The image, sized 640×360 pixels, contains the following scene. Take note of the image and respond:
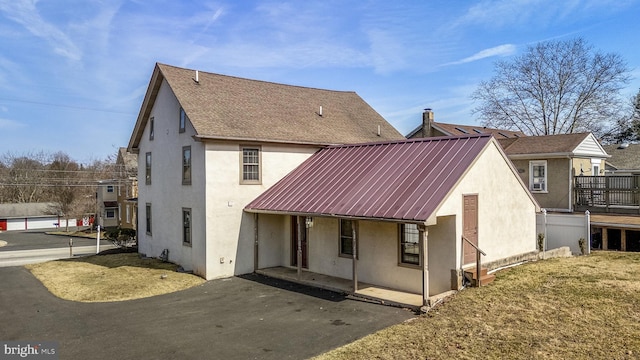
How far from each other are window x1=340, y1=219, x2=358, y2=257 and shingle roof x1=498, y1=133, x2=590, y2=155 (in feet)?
43.8

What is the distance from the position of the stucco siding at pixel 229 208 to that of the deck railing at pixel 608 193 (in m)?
16.1

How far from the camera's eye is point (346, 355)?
7.93 metres

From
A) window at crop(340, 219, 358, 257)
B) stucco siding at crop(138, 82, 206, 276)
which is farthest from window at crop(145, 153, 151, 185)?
window at crop(340, 219, 358, 257)

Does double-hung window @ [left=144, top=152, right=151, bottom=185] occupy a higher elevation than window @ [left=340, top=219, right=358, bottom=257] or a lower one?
higher

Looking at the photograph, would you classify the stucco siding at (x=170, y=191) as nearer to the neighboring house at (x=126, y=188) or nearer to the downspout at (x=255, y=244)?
the downspout at (x=255, y=244)

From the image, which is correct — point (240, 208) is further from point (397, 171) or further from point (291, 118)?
point (397, 171)

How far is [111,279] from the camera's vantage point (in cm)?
1517

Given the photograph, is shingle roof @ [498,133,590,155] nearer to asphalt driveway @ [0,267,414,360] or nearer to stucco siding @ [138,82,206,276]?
asphalt driveway @ [0,267,414,360]

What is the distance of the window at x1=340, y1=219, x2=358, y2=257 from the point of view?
14094 mm

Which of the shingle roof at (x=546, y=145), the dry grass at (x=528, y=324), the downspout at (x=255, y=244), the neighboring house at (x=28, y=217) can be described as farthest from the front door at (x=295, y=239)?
the neighboring house at (x=28, y=217)

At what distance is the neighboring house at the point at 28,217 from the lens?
56.4 m

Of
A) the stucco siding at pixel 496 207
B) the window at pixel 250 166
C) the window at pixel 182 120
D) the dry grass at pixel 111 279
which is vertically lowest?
the dry grass at pixel 111 279

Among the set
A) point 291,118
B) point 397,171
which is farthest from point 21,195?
point 397,171

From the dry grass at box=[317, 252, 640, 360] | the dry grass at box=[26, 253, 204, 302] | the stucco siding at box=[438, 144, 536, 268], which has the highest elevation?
the stucco siding at box=[438, 144, 536, 268]
